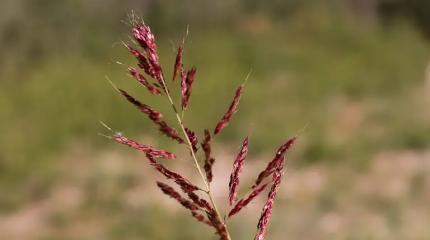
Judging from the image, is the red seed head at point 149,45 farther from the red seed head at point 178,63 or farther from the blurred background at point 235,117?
the blurred background at point 235,117

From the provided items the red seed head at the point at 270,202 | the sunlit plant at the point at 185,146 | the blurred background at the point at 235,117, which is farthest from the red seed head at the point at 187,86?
the blurred background at the point at 235,117

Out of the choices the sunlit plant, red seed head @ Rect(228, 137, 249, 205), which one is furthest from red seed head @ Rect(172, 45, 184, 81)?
red seed head @ Rect(228, 137, 249, 205)

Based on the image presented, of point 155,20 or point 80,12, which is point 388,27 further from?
point 80,12

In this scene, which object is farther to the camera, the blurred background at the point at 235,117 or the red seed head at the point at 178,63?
the blurred background at the point at 235,117

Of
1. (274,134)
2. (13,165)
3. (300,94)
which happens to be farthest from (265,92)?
(13,165)

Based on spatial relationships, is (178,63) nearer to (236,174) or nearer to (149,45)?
(149,45)

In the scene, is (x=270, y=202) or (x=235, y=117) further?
(x=235, y=117)

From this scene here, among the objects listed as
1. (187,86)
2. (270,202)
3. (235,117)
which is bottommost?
(270,202)

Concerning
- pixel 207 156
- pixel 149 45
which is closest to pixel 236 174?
pixel 207 156
